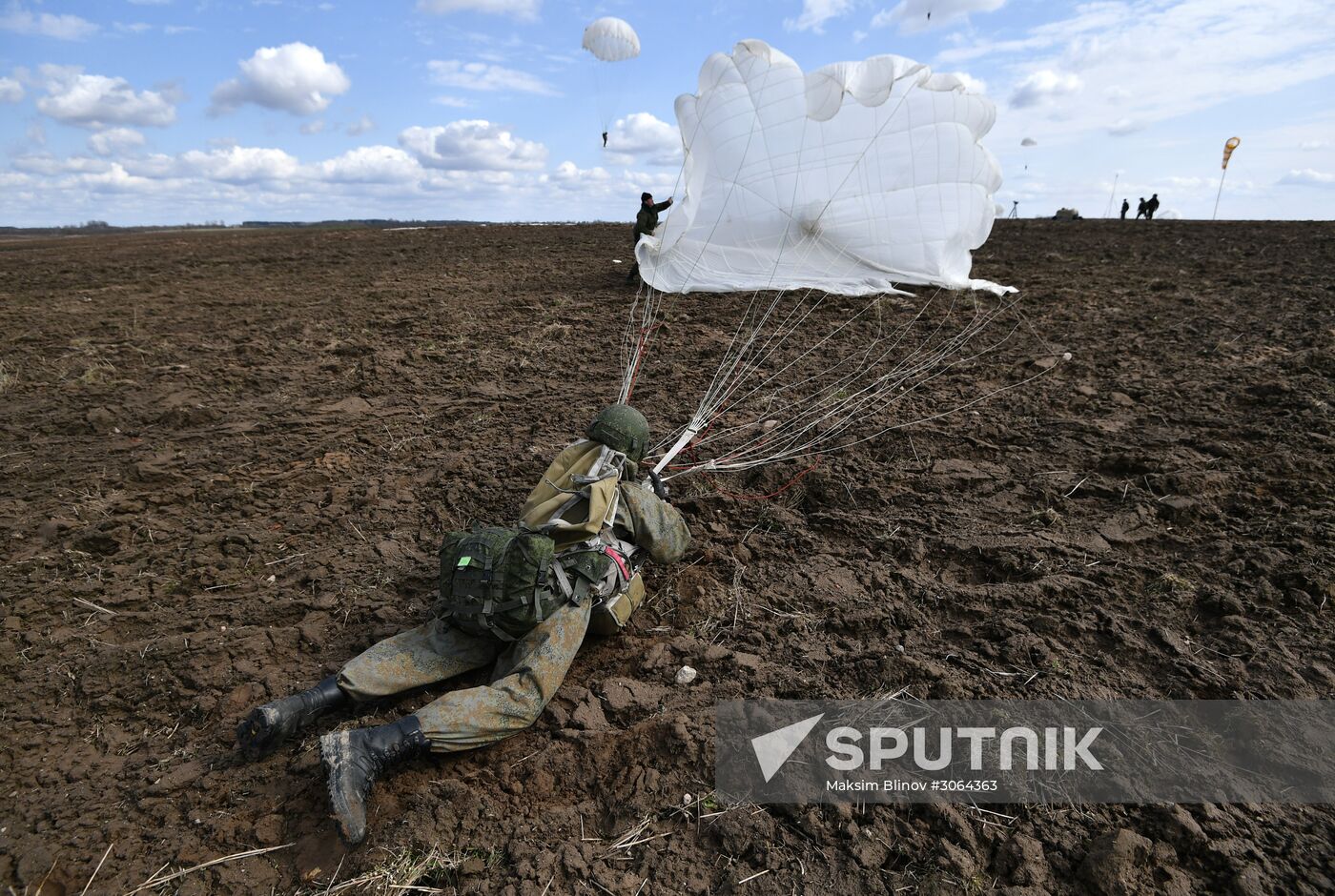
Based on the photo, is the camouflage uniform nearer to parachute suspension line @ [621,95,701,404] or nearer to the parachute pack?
the parachute pack

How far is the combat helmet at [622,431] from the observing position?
315cm

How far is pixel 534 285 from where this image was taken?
9.86m

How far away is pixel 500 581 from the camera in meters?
2.54

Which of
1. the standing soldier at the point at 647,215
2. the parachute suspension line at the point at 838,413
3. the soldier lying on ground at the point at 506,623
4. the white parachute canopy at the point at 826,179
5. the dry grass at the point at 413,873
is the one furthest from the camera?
the standing soldier at the point at 647,215

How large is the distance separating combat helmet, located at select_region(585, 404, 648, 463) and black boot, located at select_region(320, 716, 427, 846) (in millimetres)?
1373

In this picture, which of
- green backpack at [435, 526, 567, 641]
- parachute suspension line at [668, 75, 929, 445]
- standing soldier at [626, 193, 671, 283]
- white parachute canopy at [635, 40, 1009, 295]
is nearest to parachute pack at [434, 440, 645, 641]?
green backpack at [435, 526, 567, 641]

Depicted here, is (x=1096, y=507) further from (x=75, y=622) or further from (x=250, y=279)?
(x=250, y=279)

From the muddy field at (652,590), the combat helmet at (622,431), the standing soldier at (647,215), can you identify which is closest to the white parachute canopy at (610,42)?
the standing soldier at (647,215)

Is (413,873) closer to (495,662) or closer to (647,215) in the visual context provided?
(495,662)

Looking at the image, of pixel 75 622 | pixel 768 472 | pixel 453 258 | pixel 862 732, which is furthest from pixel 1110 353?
pixel 453 258

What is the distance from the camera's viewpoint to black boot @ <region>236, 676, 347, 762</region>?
240cm

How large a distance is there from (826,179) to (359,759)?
641 centimetres

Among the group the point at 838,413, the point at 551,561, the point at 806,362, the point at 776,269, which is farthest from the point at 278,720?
the point at 776,269

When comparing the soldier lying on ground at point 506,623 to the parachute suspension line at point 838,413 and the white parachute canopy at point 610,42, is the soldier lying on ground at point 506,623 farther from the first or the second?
the white parachute canopy at point 610,42
